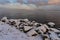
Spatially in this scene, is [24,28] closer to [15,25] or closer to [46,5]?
[15,25]

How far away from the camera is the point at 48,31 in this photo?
347 centimetres

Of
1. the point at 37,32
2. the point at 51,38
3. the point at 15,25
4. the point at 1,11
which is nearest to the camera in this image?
the point at 51,38

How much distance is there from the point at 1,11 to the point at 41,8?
151 cm

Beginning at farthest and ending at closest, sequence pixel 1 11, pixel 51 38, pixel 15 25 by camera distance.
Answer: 1. pixel 1 11
2. pixel 15 25
3. pixel 51 38

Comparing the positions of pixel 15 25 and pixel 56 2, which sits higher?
pixel 56 2

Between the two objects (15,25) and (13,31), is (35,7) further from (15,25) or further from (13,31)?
(13,31)

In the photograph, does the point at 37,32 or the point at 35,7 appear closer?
the point at 37,32

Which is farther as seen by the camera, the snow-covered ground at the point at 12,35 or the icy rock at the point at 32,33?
the icy rock at the point at 32,33

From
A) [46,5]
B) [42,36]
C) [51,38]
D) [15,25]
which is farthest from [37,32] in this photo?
[46,5]

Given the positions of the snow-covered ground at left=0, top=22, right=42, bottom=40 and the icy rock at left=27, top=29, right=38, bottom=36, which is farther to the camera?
the icy rock at left=27, top=29, right=38, bottom=36

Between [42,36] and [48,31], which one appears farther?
[48,31]

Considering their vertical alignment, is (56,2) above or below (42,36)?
above

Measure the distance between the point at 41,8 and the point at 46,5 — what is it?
0.24 m

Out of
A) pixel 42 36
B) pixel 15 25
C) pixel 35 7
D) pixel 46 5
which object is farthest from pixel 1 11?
pixel 42 36
